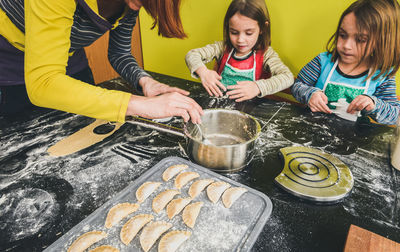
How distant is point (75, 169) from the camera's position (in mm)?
792

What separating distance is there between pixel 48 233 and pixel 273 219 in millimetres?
571

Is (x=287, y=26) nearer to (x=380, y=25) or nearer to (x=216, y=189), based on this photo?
(x=380, y=25)

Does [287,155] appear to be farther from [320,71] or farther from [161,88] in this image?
[320,71]

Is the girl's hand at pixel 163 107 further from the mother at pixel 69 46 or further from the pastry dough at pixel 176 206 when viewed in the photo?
the pastry dough at pixel 176 206

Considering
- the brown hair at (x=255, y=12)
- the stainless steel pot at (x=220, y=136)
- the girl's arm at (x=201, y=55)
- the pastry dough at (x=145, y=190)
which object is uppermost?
the brown hair at (x=255, y=12)

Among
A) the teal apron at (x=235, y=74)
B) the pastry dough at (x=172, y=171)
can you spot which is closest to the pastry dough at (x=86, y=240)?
the pastry dough at (x=172, y=171)

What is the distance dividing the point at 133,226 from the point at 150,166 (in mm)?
242

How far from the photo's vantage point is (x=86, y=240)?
0.57 metres

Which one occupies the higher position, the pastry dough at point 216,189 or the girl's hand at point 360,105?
the girl's hand at point 360,105

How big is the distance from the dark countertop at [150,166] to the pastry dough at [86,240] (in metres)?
0.06

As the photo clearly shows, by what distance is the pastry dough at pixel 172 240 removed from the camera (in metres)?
0.56

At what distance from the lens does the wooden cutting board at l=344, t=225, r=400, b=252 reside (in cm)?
51

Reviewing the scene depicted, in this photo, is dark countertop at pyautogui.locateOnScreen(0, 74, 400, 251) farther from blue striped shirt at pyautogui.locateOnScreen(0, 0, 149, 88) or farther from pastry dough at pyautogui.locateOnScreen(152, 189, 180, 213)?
blue striped shirt at pyautogui.locateOnScreen(0, 0, 149, 88)

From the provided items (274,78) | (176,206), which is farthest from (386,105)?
(176,206)
